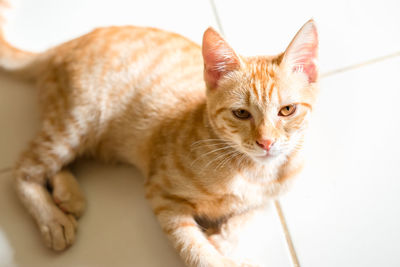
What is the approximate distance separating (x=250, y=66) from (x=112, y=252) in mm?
856

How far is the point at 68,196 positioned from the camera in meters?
1.51

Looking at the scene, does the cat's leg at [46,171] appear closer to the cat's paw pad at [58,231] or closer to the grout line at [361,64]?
the cat's paw pad at [58,231]

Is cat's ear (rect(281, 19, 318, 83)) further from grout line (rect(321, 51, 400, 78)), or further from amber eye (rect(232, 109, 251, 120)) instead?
grout line (rect(321, 51, 400, 78))

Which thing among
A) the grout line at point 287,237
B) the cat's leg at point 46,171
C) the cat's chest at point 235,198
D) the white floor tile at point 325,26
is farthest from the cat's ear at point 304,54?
the cat's leg at point 46,171

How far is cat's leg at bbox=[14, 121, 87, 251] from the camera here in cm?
149

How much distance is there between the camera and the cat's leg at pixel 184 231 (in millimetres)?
1290

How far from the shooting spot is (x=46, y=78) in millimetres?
1598

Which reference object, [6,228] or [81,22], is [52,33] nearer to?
[81,22]

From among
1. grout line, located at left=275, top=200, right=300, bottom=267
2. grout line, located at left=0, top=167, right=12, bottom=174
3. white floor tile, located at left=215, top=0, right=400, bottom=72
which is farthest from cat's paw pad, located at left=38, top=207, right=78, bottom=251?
white floor tile, located at left=215, top=0, right=400, bottom=72

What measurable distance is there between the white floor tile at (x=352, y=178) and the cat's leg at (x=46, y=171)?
→ 88 cm

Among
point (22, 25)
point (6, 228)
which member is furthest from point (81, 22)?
point (6, 228)

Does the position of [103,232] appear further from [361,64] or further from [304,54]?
[361,64]

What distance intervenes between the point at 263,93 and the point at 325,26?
A: 3.17ft

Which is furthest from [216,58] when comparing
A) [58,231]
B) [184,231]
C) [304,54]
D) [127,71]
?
[58,231]
